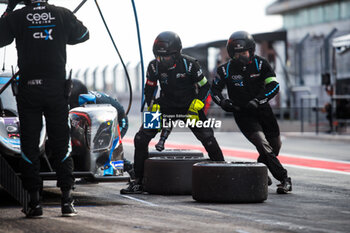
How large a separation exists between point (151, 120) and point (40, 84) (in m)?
2.29


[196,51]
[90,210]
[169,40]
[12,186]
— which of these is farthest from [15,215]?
[196,51]

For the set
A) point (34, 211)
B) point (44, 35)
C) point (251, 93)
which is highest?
point (44, 35)

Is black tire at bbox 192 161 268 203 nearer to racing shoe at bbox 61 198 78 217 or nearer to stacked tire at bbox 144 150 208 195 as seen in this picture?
stacked tire at bbox 144 150 208 195

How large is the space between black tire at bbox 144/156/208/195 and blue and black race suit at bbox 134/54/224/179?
311 mm

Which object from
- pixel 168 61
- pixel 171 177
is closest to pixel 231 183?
pixel 171 177

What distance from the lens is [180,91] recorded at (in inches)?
340

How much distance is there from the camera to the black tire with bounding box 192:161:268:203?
752 centimetres

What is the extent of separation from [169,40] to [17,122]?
2193 millimetres

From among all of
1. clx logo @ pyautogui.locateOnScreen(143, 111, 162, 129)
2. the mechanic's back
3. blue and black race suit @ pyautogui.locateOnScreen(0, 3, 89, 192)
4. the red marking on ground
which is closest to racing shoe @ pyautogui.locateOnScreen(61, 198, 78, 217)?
blue and black race suit @ pyautogui.locateOnScreen(0, 3, 89, 192)

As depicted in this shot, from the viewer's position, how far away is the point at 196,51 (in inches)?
1395

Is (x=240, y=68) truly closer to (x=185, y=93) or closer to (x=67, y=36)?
(x=185, y=93)

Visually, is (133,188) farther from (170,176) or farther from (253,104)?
(253,104)

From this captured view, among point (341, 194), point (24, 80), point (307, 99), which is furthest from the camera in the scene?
point (307, 99)

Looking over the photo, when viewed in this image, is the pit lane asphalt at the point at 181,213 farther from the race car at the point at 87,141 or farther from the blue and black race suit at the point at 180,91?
the blue and black race suit at the point at 180,91
